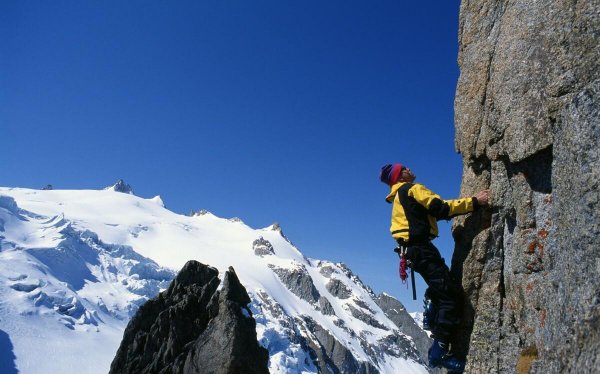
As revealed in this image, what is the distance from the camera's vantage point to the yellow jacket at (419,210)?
7.92m

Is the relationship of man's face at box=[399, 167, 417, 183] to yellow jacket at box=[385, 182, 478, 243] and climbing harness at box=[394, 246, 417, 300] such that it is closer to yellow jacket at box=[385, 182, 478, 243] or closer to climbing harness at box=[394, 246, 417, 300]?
yellow jacket at box=[385, 182, 478, 243]

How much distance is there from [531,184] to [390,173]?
9.87 ft

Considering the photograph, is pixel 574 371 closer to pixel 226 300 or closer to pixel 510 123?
pixel 510 123

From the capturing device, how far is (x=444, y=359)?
A: 8.41 metres

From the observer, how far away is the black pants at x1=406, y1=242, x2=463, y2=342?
813 cm

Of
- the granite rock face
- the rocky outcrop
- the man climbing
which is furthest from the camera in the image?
the rocky outcrop

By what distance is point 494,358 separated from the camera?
7406 mm

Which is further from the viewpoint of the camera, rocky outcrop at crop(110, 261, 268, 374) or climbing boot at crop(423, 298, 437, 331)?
rocky outcrop at crop(110, 261, 268, 374)

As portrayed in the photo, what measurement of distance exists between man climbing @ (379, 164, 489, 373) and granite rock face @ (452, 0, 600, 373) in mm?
306

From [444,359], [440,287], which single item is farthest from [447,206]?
[444,359]

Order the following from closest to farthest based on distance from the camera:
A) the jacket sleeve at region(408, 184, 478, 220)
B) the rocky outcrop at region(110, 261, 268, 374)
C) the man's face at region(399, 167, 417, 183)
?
the jacket sleeve at region(408, 184, 478, 220)
the man's face at region(399, 167, 417, 183)
the rocky outcrop at region(110, 261, 268, 374)

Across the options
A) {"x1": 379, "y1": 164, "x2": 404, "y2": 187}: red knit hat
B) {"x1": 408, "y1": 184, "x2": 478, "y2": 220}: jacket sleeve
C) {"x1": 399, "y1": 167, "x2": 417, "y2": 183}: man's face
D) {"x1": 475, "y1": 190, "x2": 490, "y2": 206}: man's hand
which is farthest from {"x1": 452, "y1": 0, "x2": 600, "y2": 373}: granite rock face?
{"x1": 379, "y1": 164, "x2": 404, "y2": 187}: red knit hat

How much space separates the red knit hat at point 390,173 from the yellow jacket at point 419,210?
0.42 m

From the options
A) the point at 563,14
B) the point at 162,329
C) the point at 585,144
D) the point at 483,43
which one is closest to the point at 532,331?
the point at 585,144
